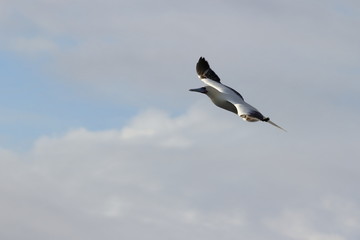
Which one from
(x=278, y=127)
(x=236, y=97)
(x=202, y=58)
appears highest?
(x=202, y=58)

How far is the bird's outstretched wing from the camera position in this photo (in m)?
68.2

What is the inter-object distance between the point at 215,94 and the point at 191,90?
1748 millimetres

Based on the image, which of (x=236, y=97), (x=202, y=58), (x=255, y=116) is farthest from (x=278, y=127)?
(x=202, y=58)

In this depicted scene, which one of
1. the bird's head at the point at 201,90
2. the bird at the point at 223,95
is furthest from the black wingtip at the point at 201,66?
the bird's head at the point at 201,90

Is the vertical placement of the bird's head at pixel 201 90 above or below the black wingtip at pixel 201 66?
below

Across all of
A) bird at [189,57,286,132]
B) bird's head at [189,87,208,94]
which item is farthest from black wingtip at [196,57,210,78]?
bird's head at [189,87,208,94]

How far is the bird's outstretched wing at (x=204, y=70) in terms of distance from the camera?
68.2 m

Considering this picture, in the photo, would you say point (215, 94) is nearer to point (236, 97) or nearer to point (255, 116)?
point (236, 97)

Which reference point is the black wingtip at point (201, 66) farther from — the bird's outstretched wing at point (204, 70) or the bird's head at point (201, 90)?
the bird's head at point (201, 90)

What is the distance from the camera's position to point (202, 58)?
69.1m

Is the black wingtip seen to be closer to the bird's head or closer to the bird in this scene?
the bird

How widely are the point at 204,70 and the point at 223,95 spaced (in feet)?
22.2

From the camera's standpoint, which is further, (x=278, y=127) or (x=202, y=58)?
(x=202, y=58)

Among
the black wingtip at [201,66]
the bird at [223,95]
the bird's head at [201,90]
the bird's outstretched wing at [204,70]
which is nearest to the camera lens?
the bird at [223,95]
